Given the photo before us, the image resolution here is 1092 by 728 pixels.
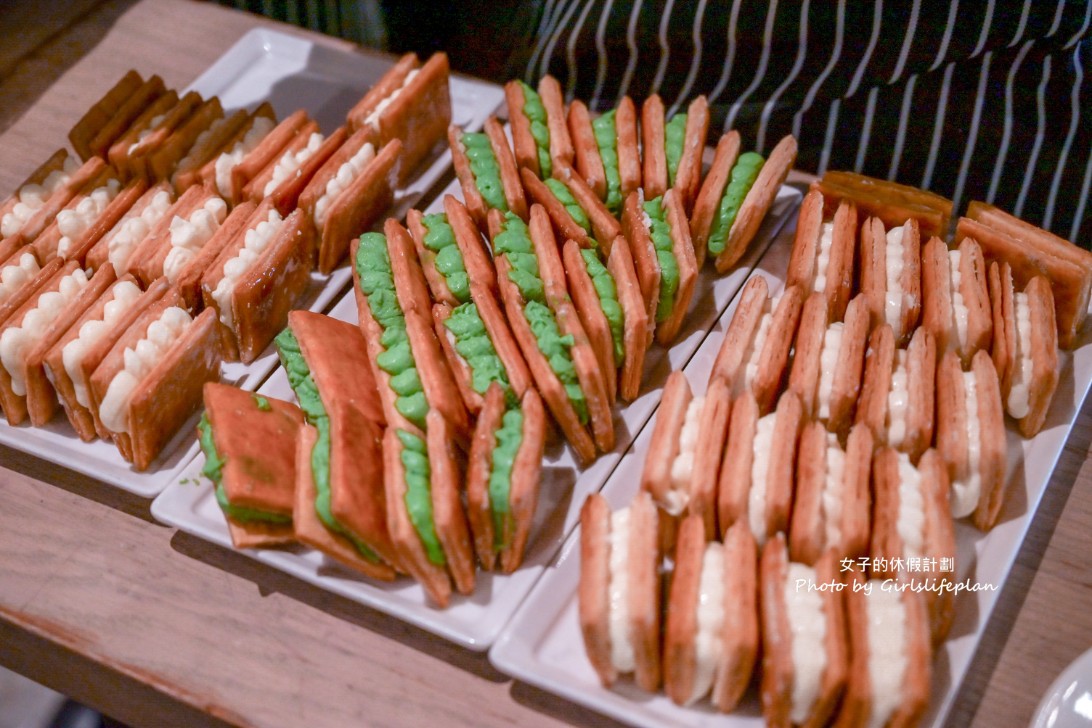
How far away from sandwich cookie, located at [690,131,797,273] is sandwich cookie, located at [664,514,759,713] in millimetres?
924

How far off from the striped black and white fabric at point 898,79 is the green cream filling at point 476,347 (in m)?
1.32

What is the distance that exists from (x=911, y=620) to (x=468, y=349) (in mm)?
1051

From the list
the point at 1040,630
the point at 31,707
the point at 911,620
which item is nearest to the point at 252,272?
the point at 31,707

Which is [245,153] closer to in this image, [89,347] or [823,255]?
[89,347]

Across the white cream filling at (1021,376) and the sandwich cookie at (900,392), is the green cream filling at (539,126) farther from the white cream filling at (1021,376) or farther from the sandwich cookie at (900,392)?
the white cream filling at (1021,376)

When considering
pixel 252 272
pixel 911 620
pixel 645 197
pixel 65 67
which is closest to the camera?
pixel 911 620

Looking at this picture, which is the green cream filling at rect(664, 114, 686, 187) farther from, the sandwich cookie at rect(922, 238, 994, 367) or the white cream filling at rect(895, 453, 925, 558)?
the white cream filling at rect(895, 453, 925, 558)

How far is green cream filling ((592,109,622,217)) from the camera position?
8.74ft

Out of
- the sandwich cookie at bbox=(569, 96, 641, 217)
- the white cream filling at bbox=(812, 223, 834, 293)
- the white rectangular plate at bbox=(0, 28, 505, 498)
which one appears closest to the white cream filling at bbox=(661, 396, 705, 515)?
the white cream filling at bbox=(812, 223, 834, 293)

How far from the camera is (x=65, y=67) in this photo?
3416mm

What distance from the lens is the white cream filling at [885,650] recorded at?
169cm

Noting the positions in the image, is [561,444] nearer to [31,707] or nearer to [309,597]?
[309,597]

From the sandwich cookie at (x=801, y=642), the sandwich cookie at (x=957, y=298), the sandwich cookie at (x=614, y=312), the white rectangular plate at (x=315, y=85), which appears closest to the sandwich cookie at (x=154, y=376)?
the white rectangular plate at (x=315, y=85)

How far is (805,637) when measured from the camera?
1737mm
